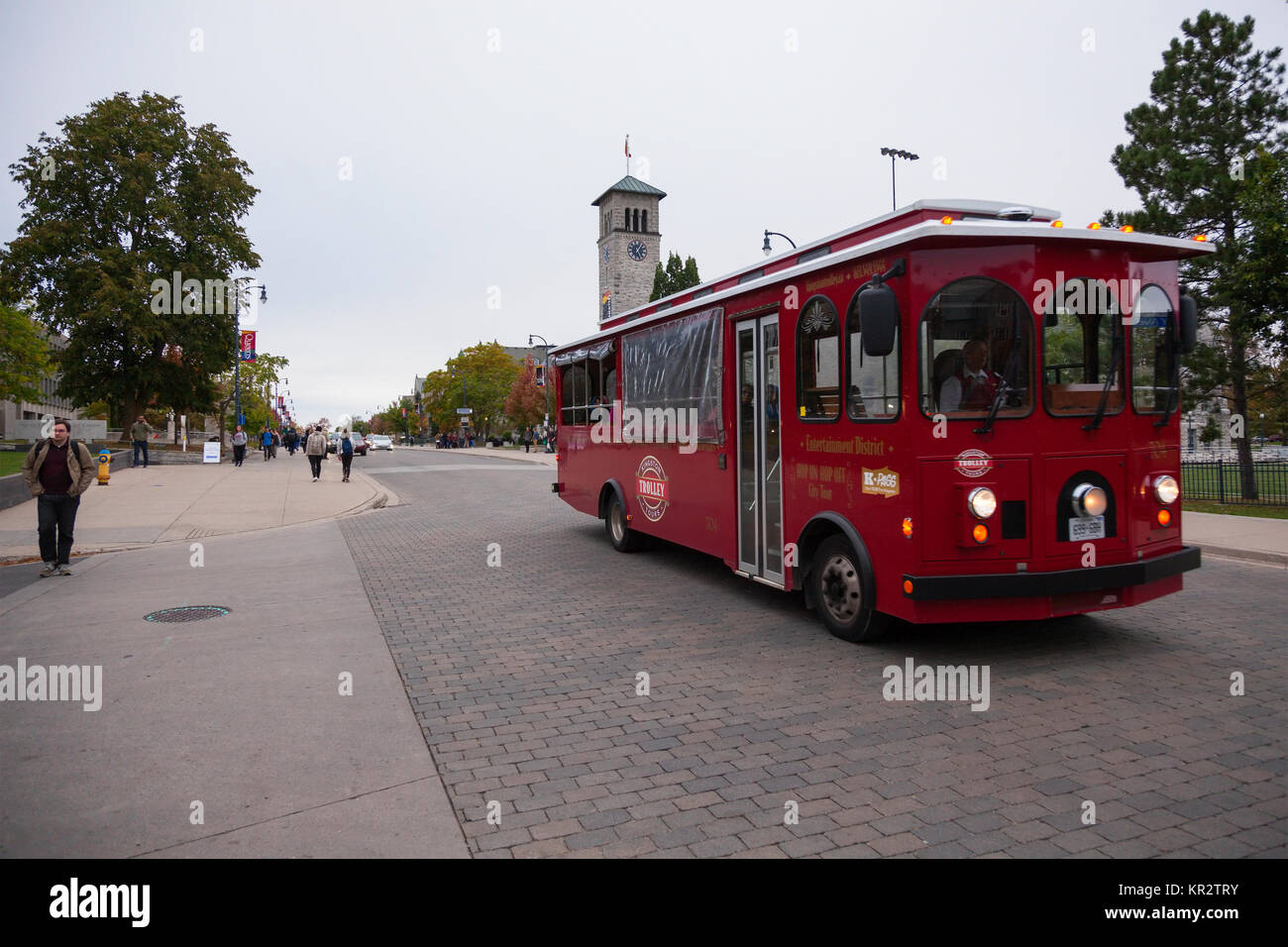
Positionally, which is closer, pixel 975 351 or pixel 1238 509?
pixel 975 351

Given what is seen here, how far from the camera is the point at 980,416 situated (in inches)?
235

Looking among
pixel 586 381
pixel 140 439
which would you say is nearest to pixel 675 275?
pixel 140 439

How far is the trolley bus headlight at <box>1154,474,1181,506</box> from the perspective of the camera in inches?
256

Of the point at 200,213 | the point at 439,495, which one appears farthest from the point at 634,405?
the point at 200,213

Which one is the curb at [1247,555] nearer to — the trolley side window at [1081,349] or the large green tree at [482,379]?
the trolley side window at [1081,349]

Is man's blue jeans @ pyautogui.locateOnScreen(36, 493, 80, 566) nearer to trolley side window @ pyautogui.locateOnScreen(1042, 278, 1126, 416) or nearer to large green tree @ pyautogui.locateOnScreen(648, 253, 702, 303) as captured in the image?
trolley side window @ pyautogui.locateOnScreen(1042, 278, 1126, 416)

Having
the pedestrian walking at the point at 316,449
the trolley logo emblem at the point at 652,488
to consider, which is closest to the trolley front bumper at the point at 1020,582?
the trolley logo emblem at the point at 652,488

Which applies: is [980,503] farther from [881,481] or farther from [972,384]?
[972,384]

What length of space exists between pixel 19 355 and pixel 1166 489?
2237 inches

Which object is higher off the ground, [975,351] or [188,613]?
[975,351]

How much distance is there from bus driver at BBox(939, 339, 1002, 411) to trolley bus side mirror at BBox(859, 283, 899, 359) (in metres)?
0.52

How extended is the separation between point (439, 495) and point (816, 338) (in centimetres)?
1740

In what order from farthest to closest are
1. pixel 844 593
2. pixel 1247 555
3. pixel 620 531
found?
1. pixel 620 531
2. pixel 1247 555
3. pixel 844 593
